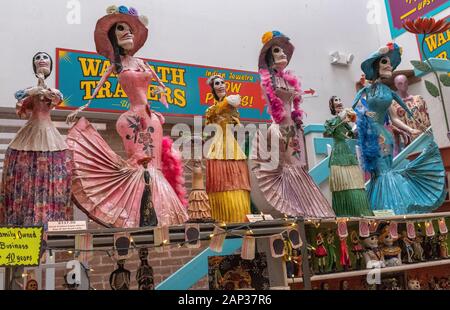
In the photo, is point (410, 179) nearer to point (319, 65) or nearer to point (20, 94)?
point (20, 94)

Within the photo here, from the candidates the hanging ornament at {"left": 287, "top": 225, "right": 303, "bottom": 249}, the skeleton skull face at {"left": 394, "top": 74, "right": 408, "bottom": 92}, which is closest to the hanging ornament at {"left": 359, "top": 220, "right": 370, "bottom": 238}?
the hanging ornament at {"left": 287, "top": 225, "right": 303, "bottom": 249}

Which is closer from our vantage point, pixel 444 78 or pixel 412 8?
pixel 444 78

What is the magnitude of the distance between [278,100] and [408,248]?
1195 mm

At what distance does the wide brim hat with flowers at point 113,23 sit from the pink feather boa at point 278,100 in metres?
0.66

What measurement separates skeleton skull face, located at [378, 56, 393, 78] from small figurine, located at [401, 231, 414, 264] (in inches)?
36.9

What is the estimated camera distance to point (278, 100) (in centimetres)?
247

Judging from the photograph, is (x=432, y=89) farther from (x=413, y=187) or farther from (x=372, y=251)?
(x=372, y=251)

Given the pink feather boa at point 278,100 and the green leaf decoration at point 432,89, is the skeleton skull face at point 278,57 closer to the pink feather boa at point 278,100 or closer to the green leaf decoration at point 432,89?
the pink feather boa at point 278,100

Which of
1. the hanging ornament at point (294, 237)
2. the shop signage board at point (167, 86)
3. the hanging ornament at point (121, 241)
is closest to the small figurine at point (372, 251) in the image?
the hanging ornament at point (294, 237)

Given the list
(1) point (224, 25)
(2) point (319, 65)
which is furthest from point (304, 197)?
(2) point (319, 65)

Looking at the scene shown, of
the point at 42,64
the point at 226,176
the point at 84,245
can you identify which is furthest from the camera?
the point at 226,176

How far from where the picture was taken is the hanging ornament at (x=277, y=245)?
208 cm

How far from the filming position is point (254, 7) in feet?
15.9

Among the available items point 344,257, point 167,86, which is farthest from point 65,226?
point 167,86
